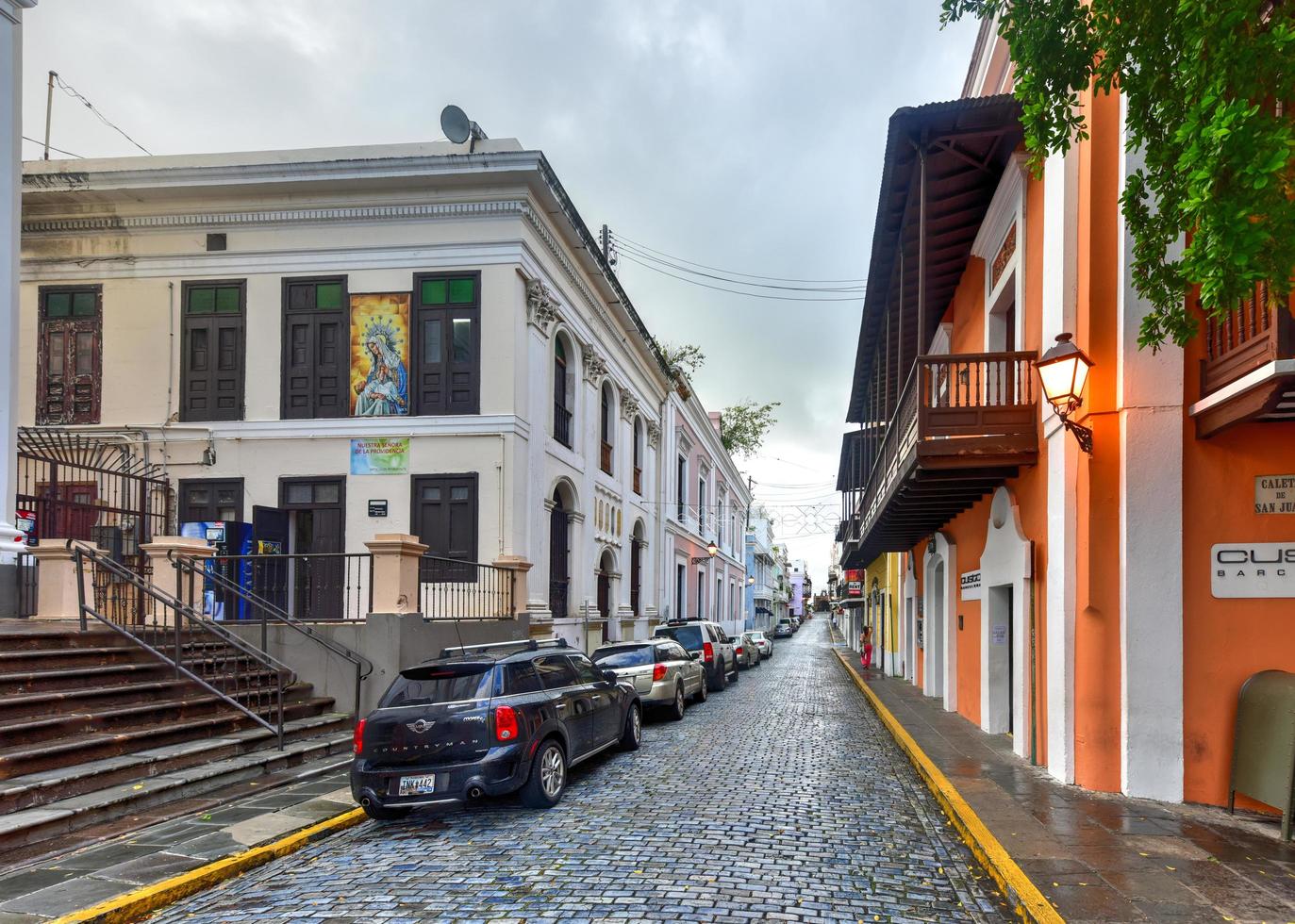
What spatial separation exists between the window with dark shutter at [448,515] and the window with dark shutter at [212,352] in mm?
4318

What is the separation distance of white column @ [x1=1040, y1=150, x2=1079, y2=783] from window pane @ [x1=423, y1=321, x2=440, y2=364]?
1203 centimetres

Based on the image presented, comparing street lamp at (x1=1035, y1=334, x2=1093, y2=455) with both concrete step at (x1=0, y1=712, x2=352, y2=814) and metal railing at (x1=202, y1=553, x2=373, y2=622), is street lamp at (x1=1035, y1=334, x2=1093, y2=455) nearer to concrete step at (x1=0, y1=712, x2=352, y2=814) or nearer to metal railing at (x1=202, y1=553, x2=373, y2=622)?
Result: concrete step at (x1=0, y1=712, x2=352, y2=814)

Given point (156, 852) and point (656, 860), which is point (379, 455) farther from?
point (656, 860)

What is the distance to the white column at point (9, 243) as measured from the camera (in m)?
11.5

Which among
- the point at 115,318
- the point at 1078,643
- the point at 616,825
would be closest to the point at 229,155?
the point at 115,318

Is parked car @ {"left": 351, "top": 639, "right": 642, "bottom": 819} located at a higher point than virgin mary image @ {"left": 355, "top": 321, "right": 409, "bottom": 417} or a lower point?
lower

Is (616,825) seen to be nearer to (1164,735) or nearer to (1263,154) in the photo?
(1164,735)

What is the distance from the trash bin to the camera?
704cm

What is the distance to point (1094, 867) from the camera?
6.16 meters

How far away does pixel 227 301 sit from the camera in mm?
18766

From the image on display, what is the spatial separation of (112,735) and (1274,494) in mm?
11111

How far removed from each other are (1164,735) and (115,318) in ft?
64.8

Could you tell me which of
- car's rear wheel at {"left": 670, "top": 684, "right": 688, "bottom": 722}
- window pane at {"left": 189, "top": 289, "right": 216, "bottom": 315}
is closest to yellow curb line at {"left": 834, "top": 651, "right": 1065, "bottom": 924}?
car's rear wheel at {"left": 670, "top": 684, "right": 688, "bottom": 722}

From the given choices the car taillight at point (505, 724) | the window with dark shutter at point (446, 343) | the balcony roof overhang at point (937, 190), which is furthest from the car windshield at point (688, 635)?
the car taillight at point (505, 724)
